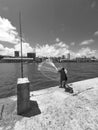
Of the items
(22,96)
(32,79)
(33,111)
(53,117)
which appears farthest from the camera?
(32,79)

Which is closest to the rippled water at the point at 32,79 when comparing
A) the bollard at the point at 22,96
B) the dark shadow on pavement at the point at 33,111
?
the dark shadow on pavement at the point at 33,111

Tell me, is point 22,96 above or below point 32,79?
above

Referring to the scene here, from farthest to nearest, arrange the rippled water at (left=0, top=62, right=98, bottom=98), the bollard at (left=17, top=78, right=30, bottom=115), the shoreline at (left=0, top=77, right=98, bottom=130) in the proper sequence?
the rippled water at (left=0, top=62, right=98, bottom=98), the bollard at (left=17, top=78, right=30, bottom=115), the shoreline at (left=0, top=77, right=98, bottom=130)

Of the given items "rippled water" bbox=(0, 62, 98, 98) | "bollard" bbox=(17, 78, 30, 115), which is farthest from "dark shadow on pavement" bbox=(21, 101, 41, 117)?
"rippled water" bbox=(0, 62, 98, 98)

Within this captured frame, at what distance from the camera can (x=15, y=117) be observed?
Result: 9.80ft

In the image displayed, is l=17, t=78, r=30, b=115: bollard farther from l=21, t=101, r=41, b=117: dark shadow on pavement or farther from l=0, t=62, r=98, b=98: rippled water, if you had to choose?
l=0, t=62, r=98, b=98: rippled water

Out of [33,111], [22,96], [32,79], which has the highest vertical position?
[22,96]

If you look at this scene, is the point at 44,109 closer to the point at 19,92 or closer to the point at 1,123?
the point at 19,92

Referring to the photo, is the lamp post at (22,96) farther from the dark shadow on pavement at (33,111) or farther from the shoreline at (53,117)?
the shoreline at (53,117)

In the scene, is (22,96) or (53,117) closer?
(53,117)

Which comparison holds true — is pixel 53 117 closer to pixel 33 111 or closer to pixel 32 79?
pixel 33 111

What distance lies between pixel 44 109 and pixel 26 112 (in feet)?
2.60

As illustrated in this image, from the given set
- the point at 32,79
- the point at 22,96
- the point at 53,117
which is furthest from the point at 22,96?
the point at 32,79

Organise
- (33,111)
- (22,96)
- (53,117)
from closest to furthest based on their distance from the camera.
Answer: (53,117) → (22,96) → (33,111)
